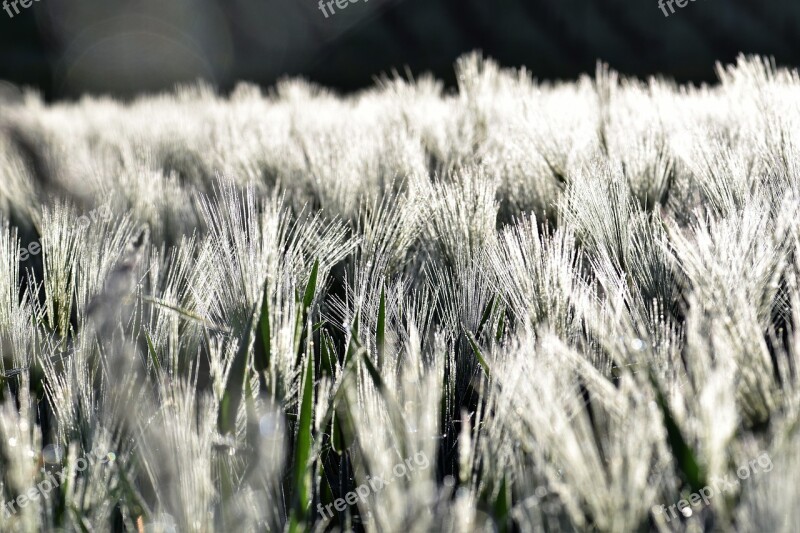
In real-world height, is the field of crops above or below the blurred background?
below

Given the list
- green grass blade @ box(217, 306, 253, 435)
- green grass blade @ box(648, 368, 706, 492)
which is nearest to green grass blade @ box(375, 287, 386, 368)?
green grass blade @ box(217, 306, 253, 435)

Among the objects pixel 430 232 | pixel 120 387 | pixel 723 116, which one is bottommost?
pixel 120 387

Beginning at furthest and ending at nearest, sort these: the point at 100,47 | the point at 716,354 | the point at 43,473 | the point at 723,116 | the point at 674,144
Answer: the point at 100,47 < the point at 723,116 < the point at 674,144 < the point at 43,473 < the point at 716,354

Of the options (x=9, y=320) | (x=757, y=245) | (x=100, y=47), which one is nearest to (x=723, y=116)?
(x=757, y=245)

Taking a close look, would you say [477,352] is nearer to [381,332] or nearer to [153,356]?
[381,332]

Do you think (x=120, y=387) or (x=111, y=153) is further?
(x=111, y=153)

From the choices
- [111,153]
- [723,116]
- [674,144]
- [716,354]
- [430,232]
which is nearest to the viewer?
[716,354]

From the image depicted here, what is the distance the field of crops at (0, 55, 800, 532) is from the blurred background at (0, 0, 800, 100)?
11.9 ft

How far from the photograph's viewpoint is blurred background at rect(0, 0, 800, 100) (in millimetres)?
4457

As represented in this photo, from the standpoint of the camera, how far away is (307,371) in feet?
1.85

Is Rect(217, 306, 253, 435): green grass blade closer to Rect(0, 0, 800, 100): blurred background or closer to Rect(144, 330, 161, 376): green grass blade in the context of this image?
Rect(144, 330, 161, 376): green grass blade

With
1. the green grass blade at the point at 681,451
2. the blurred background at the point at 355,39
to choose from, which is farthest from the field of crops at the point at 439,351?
the blurred background at the point at 355,39

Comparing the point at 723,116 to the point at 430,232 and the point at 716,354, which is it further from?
the point at 716,354

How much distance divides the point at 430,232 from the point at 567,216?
0.17 meters
